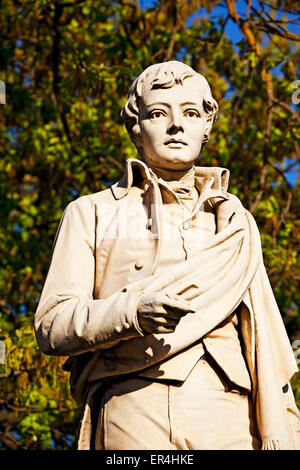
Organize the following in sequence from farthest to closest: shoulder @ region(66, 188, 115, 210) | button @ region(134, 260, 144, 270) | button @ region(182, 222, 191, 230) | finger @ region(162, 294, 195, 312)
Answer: shoulder @ region(66, 188, 115, 210), button @ region(182, 222, 191, 230), button @ region(134, 260, 144, 270), finger @ region(162, 294, 195, 312)

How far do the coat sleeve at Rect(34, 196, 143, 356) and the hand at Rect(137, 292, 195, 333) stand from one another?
0.06 meters

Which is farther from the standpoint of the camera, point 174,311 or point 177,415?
point 177,415

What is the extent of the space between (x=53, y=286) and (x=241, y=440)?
51.3 inches

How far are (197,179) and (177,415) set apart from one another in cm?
158

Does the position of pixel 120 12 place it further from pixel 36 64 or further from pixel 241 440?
pixel 241 440

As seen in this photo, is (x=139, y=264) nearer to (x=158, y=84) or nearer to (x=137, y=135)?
(x=137, y=135)

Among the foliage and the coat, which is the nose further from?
the foliage

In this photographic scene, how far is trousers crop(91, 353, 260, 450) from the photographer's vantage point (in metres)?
6.35

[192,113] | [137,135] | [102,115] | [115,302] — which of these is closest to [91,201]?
[137,135]

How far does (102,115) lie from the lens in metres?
16.3

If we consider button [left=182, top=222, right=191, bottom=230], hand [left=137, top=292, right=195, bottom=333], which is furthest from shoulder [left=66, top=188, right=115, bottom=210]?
hand [left=137, top=292, right=195, bottom=333]

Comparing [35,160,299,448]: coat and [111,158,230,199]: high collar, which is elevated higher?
[111,158,230,199]: high collar

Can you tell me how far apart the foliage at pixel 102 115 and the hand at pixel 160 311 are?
809cm

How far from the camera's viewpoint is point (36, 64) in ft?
56.4
